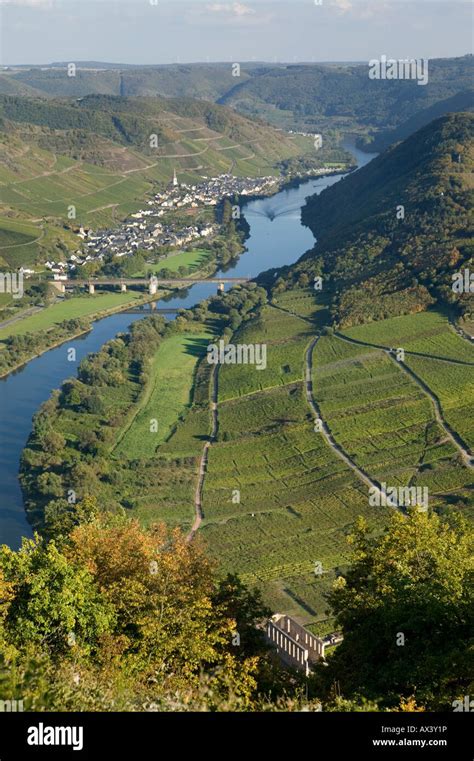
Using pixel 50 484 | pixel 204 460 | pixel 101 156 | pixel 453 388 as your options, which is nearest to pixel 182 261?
pixel 101 156

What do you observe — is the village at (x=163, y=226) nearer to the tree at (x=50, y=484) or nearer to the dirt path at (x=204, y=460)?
the dirt path at (x=204, y=460)

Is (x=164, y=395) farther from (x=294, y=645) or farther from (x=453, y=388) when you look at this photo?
(x=294, y=645)

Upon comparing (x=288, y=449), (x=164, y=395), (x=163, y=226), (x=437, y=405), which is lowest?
(x=288, y=449)

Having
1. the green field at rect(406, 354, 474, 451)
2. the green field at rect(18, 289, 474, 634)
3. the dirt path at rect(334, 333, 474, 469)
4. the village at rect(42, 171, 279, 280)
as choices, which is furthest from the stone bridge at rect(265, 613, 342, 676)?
the village at rect(42, 171, 279, 280)

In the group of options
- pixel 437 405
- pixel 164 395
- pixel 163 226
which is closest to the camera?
pixel 437 405

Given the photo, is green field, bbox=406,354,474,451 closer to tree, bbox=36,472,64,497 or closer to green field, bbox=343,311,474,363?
green field, bbox=343,311,474,363
